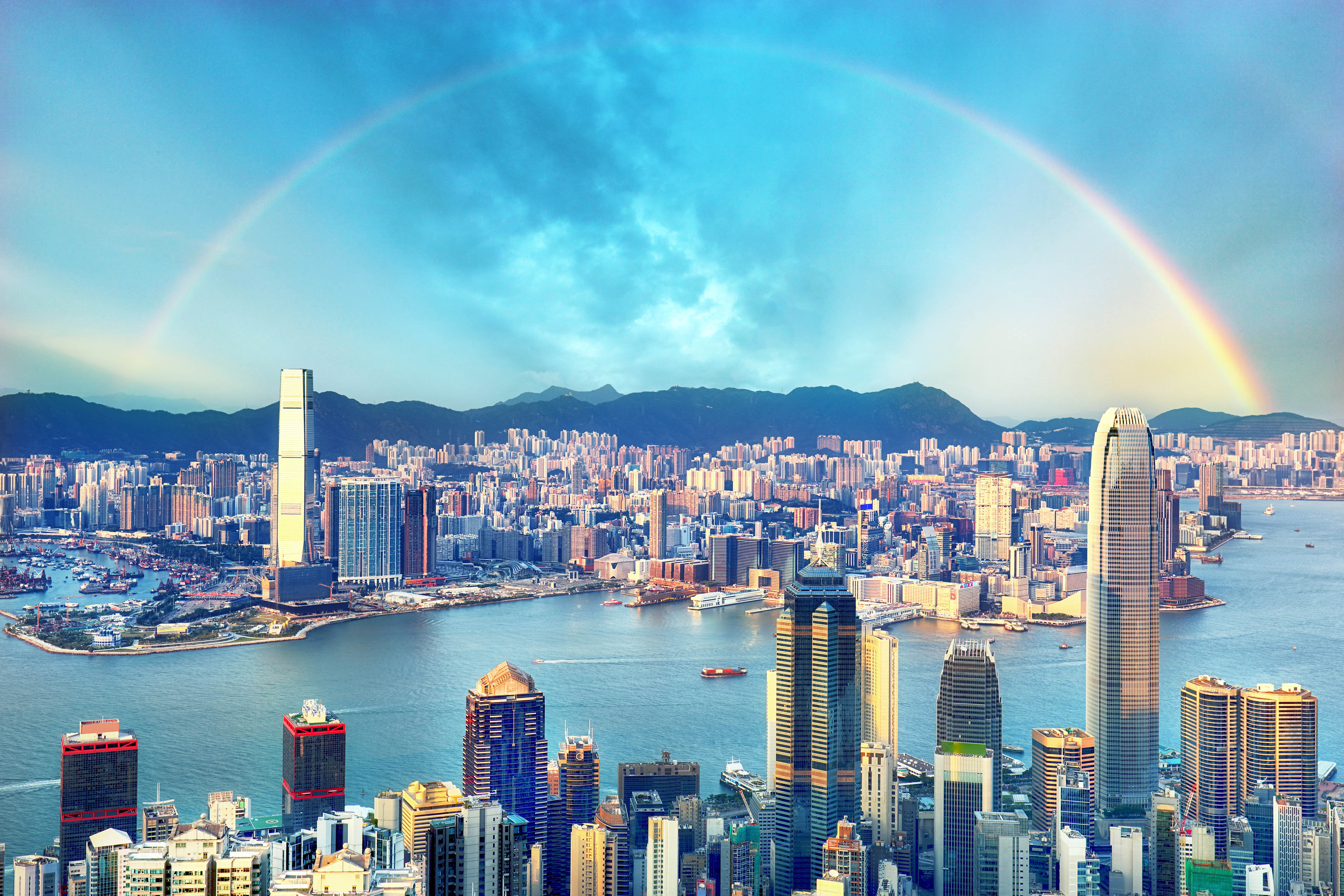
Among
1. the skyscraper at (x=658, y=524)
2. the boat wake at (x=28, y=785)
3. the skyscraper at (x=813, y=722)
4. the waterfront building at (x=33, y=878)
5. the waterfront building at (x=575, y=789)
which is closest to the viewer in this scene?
the waterfront building at (x=33, y=878)

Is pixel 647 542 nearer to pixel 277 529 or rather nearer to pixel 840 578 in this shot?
pixel 277 529

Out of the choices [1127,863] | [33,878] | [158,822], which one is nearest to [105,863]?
[33,878]

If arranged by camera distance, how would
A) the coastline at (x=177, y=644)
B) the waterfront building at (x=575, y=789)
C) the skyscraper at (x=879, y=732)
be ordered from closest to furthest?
the waterfront building at (x=575, y=789), the skyscraper at (x=879, y=732), the coastline at (x=177, y=644)

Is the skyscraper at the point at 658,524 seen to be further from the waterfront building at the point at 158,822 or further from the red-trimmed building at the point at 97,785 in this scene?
the waterfront building at the point at 158,822

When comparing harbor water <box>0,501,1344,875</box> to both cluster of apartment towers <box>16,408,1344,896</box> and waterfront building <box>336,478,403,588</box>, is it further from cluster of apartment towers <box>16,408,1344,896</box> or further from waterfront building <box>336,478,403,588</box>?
waterfront building <box>336,478,403,588</box>

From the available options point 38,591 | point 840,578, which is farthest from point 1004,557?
point 38,591

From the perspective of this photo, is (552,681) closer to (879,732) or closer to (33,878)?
(879,732)

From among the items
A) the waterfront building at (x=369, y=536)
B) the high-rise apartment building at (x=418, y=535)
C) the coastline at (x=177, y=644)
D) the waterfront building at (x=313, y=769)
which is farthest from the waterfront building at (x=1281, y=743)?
the high-rise apartment building at (x=418, y=535)
